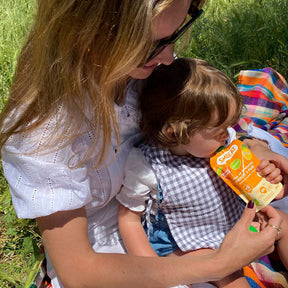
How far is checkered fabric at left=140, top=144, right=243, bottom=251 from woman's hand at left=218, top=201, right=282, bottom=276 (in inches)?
9.5

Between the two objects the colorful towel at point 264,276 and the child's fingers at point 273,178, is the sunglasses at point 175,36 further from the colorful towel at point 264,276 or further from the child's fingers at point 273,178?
the colorful towel at point 264,276

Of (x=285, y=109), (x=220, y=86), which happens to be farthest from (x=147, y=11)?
(x=285, y=109)

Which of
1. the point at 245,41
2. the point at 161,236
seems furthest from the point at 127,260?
the point at 245,41

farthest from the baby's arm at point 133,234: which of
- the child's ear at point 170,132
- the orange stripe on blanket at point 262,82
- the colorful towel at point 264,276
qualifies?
the orange stripe on blanket at point 262,82

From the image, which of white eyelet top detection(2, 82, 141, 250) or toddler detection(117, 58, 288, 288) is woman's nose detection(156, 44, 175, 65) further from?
white eyelet top detection(2, 82, 141, 250)

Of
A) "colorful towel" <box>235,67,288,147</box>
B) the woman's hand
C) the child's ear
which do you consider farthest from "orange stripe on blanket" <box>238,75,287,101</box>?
the woman's hand

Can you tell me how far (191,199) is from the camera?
196cm

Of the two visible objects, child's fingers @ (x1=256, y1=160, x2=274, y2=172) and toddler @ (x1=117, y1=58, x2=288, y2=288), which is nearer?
toddler @ (x1=117, y1=58, x2=288, y2=288)

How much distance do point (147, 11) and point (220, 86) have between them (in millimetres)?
607

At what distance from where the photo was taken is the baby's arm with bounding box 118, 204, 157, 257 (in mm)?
1861

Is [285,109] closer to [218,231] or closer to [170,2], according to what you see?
[218,231]

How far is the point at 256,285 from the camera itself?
198 centimetres

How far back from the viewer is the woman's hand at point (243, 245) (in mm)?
1676

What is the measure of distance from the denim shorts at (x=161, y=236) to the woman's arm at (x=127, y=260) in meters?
0.32
